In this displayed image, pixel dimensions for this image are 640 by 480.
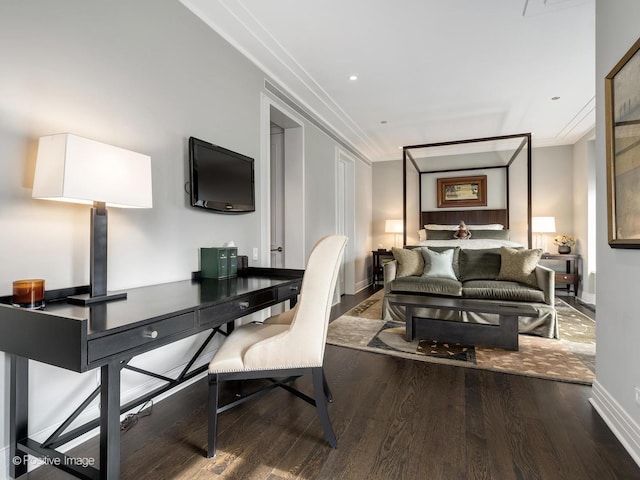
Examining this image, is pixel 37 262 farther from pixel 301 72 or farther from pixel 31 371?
pixel 301 72

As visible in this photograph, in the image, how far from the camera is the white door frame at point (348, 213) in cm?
527

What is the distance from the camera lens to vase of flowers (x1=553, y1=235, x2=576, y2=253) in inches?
203

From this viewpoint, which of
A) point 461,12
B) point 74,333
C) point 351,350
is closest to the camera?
point 74,333

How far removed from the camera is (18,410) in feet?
4.36

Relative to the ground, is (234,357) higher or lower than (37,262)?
lower

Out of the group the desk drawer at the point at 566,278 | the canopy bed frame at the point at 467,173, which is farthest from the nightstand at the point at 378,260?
the desk drawer at the point at 566,278

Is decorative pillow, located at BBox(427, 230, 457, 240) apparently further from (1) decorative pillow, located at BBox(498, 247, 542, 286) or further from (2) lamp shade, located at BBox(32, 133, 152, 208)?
(2) lamp shade, located at BBox(32, 133, 152, 208)

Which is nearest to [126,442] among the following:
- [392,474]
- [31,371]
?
[31,371]

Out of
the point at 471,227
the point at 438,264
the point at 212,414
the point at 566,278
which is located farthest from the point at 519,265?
the point at 212,414

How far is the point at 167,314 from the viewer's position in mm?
1267

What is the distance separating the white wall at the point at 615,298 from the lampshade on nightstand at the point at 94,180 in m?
2.38

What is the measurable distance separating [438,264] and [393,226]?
2367mm

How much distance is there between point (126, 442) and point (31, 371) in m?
0.55

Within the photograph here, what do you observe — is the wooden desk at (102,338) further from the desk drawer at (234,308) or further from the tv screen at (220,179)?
the tv screen at (220,179)
